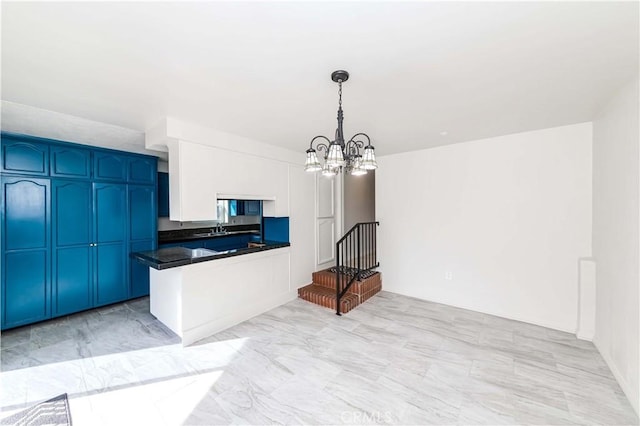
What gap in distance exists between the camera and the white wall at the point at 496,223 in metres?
3.08

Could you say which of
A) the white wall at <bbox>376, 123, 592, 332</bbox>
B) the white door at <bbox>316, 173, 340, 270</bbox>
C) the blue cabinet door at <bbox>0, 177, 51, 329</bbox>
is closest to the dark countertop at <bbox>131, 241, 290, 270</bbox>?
the blue cabinet door at <bbox>0, 177, 51, 329</bbox>

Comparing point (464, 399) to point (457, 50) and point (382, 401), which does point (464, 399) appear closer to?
point (382, 401)

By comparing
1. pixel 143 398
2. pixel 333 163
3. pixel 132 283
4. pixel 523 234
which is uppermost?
pixel 333 163

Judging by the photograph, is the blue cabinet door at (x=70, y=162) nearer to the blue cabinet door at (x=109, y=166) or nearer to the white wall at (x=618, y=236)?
the blue cabinet door at (x=109, y=166)

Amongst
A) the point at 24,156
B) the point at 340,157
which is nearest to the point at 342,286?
the point at 340,157

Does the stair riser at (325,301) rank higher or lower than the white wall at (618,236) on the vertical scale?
lower

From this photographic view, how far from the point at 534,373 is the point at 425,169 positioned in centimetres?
288

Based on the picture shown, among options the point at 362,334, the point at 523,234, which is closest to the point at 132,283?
the point at 362,334

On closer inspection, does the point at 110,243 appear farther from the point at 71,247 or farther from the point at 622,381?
the point at 622,381

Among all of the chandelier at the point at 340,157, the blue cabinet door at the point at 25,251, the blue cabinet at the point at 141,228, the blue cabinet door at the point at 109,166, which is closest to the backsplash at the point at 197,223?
the blue cabinet at the point at 141,228

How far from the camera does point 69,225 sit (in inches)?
137

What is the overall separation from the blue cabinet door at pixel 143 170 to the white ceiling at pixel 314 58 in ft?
5.05

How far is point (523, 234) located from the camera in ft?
11.0

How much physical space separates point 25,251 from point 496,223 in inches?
246
